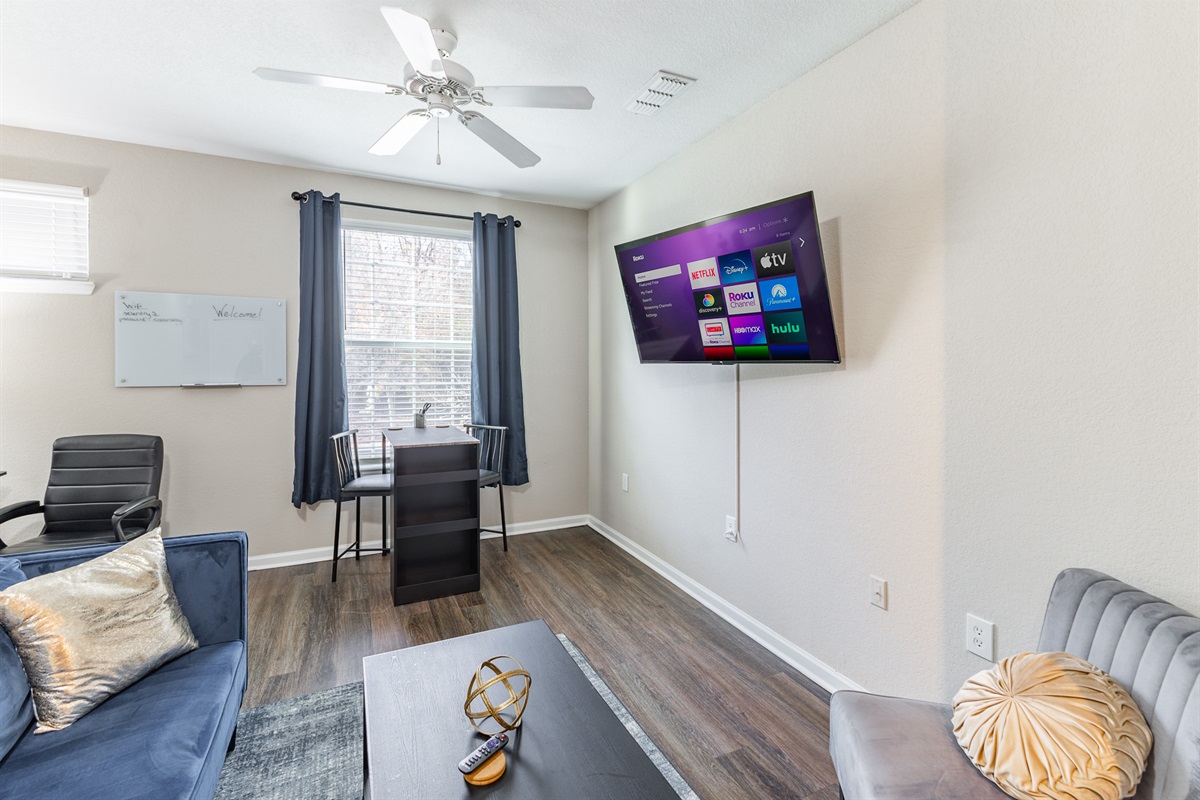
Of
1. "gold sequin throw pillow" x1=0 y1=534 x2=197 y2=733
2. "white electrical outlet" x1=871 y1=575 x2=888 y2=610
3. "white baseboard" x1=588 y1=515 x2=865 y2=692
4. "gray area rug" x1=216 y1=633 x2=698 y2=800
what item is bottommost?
"gray area rug" x1=216 y1=633 x2=698 y2=800

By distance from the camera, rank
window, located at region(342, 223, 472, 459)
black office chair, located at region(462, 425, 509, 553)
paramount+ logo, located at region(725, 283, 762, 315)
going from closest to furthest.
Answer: paramount+ logo, located at region(725, 283, 762, 315) < window, located at region(342, 223, 472, 459) < black office chair, located at region(462, 425, 509, 553)

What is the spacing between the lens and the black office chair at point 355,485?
10.4ft

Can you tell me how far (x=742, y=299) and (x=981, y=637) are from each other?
4.90ft

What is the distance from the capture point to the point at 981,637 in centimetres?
168

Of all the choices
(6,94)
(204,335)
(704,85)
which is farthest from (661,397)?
(6,94)

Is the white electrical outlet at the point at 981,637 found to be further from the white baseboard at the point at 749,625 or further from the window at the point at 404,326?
the window at the point at 404,326

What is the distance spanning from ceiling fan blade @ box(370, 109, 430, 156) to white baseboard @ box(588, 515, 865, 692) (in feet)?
8.80

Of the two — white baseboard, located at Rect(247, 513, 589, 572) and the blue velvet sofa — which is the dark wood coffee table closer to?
the blue velvet sofa

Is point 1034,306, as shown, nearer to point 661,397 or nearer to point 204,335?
point 661,397

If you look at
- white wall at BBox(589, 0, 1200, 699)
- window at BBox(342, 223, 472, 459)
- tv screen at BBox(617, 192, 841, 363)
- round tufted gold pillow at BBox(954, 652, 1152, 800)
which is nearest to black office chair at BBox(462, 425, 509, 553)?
window at BBox(342, 223, 472, 459)

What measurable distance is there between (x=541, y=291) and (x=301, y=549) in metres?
2.48

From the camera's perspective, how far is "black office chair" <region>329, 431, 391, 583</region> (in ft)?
10.4

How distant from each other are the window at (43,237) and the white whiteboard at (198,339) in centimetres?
25

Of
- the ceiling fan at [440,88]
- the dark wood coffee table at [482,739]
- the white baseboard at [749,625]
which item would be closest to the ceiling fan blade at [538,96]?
the ceiling fan at [440,88]
